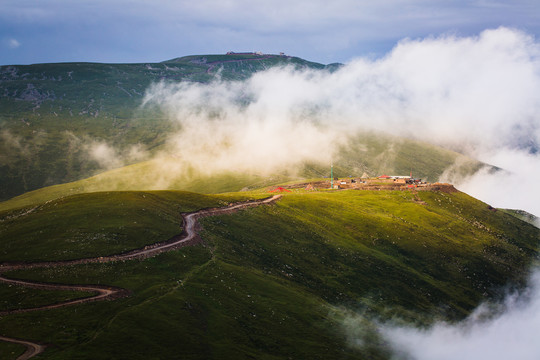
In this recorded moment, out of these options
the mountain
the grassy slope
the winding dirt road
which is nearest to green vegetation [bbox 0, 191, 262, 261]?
the mountain

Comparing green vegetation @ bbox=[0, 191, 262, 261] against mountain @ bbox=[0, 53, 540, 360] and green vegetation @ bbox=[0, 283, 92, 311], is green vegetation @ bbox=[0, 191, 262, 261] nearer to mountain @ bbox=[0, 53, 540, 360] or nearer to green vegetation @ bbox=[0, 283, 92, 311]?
mountain @ bbox=[0, 53, 540, 360]

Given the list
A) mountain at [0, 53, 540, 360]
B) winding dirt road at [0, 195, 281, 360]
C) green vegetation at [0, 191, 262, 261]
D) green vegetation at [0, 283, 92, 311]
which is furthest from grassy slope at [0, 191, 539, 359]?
green vegetation at [0, 191, 262, 261]

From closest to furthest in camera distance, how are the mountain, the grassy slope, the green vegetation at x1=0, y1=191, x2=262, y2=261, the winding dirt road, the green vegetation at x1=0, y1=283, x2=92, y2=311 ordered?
the winding dirt road < the grassy slope < the mountain < the green vegetation at x1=0, y1=283, x2=92, y2=311 < the green vegetation at x1=0, y1=191, x2=262, y2=261

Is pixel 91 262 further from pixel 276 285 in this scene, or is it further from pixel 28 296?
pixel 276 285

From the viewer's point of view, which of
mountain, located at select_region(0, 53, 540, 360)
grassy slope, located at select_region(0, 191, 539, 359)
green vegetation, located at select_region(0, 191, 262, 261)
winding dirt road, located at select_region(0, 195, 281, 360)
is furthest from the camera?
green vegetation, located at select_region(0, 191, 262, 261)

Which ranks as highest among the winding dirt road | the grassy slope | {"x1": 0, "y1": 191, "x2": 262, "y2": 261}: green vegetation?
{"x1": 0, "y1": 191, "x2": 262, "y2": 261}: green vegetation

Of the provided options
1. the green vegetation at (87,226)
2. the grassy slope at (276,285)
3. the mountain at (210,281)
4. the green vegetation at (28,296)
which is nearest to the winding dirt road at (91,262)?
the mountain at (210,281)

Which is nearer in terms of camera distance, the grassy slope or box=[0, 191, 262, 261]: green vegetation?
the grassy slope

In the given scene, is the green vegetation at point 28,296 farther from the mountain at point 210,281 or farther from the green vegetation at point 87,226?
the green vegetation at point 87,226

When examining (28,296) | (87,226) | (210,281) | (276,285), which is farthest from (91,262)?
(276,285)

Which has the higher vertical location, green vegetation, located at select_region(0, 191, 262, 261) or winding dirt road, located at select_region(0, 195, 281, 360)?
green vegetation, located at select_region(0, 191, 262, 261)
